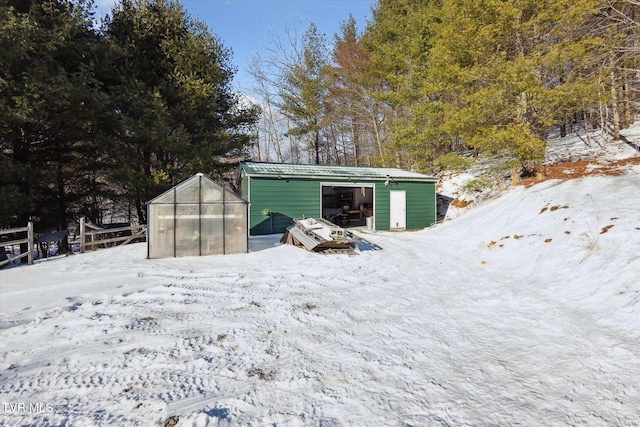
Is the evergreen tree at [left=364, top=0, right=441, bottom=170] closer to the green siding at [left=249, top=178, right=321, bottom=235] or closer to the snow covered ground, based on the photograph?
the green siding at [left=249, top=178, right=321, bottom=235]

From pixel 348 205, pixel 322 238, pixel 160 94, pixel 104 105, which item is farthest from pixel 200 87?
pixel 348 205

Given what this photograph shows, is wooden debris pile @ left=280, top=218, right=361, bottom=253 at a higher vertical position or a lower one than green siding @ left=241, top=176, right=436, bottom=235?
lower

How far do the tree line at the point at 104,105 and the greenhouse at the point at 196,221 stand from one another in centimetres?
500

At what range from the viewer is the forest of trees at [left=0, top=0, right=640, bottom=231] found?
8.65 metres

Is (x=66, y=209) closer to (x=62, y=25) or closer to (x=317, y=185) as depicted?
(x=62, y=25)

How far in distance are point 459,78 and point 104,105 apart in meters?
13.1

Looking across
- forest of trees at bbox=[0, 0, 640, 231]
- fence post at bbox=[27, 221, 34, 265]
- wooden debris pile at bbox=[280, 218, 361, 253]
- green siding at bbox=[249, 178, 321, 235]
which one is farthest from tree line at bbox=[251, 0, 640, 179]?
fence post at bbox=[27, 221, 34, 265]

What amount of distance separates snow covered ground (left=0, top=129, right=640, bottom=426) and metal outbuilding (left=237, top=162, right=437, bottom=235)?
209 inches

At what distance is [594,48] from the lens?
885 centimetres

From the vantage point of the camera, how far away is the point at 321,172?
1237 centimetres

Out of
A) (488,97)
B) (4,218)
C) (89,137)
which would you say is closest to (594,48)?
(488,97)

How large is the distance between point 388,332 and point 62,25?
1326 centimetres

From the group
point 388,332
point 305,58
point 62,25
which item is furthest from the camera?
point 305,58

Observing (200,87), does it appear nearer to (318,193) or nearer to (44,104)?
(44,104)
